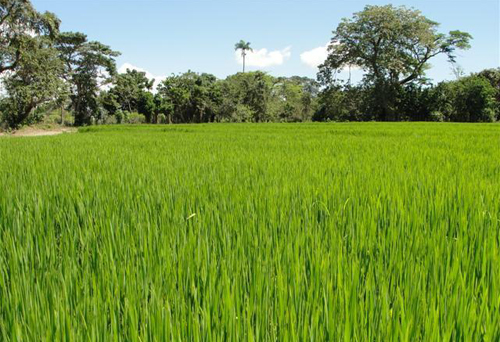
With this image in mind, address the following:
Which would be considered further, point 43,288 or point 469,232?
point 469,232

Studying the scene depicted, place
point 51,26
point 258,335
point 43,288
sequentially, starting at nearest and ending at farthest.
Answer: point 258,335
point 43,288
point 51,26

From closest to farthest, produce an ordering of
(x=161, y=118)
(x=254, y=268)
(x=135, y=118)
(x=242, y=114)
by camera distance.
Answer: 1. (x=254, y=268)
2. (x=135, y=118)
3. (x=242, y=114)
4. (x=161, y=118)

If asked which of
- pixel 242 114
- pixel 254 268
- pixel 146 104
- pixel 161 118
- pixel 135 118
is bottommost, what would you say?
pixel 254 268

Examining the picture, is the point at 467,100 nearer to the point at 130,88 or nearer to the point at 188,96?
the point at 188,96

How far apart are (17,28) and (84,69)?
9.58 m

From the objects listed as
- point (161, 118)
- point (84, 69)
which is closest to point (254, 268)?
point (84, 69)

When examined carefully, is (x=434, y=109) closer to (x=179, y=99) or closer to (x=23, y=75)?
(x=179, y=99)

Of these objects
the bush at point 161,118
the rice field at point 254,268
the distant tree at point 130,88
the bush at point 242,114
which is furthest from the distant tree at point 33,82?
the rice field at point 254,268

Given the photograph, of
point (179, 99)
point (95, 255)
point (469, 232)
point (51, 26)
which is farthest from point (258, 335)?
point (179, 99)

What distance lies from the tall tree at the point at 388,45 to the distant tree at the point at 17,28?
70.2 feet

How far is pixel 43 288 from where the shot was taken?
32.5 inches

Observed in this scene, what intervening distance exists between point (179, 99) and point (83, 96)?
9.60 m

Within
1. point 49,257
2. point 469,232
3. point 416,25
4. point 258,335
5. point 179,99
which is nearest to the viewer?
point 258,335

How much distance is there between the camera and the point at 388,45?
93.3ft
